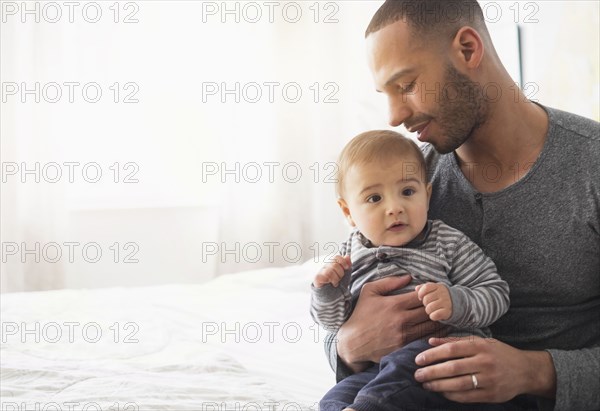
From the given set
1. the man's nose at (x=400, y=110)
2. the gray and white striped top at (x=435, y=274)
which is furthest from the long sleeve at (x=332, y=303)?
Answer: the man's nose at (x=400, y=110)

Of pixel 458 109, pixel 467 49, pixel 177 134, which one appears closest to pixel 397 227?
pixel 458 109

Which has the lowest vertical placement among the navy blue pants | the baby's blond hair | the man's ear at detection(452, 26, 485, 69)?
the navy blue pants

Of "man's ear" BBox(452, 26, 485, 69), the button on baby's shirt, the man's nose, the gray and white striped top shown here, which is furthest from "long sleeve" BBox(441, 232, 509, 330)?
"man's ear" BBox(452, 26, 485, 69)

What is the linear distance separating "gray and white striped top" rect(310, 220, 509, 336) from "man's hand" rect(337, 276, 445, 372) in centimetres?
3

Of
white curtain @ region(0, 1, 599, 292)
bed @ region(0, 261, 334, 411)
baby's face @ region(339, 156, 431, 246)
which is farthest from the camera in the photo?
white curtain @ region(0, 1, 599, 292)

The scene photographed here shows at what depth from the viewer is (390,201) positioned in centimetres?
139

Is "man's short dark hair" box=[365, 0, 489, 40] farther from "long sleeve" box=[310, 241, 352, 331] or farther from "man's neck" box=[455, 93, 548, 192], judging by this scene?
"long sleeve" box=[310, 241, 352, 331]

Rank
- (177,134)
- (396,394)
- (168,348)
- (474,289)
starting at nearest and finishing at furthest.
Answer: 1. (396,394)
2. (474,289)
3. (168,348)
4. (177,134)

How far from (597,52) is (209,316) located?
1.68m

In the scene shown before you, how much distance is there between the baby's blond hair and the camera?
142 cm

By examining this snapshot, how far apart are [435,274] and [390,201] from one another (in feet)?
0.56

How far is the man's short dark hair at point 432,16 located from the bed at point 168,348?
0.84 metres

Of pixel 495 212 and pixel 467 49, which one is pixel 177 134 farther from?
pixel 495 212

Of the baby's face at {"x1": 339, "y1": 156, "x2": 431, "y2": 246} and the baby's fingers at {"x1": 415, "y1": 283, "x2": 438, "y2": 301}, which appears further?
the baby's face at {"x1": 339, "y1": 156, "x2": 431, "y2": 246}
